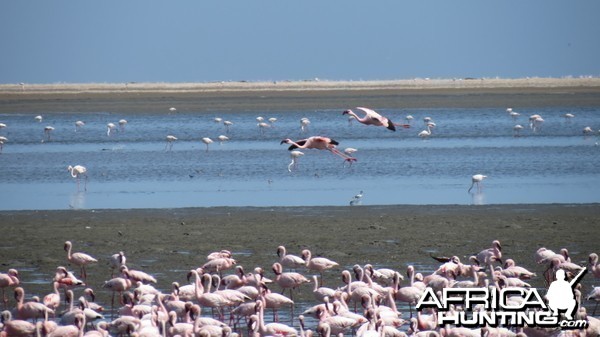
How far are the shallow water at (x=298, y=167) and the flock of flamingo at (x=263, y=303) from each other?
6981 millimetres

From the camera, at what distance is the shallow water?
2153 cm

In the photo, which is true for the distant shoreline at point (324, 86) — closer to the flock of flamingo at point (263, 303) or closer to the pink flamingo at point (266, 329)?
the flock of flamingo at point (263, 303)

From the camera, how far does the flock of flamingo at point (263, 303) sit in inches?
396

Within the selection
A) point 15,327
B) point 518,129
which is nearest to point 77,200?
point 15,327

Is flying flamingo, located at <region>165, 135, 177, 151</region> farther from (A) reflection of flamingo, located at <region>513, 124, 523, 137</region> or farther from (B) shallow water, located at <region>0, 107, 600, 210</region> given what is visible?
(A) reflection of flamingo, located at <region>513, 124, 523, 137</region>

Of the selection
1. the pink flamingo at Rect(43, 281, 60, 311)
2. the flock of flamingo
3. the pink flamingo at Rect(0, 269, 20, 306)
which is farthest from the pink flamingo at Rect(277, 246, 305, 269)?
the pink flamingo at Rect(0, 269, 20, 306)

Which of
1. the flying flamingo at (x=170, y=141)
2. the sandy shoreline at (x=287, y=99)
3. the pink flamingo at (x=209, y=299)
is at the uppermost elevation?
the sandy shoreline at (x=287, y=99)

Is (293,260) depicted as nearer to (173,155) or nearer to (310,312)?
(310,312)

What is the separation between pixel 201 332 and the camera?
30.8 ft

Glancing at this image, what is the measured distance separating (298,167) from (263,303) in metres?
16.1

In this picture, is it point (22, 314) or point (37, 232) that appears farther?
point (37, 232)

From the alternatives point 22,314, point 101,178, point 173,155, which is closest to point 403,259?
point 22,314

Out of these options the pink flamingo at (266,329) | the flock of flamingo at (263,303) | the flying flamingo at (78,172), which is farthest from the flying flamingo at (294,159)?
the pink flamingo at (266,329)

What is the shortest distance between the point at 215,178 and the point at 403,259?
11.0 metres
